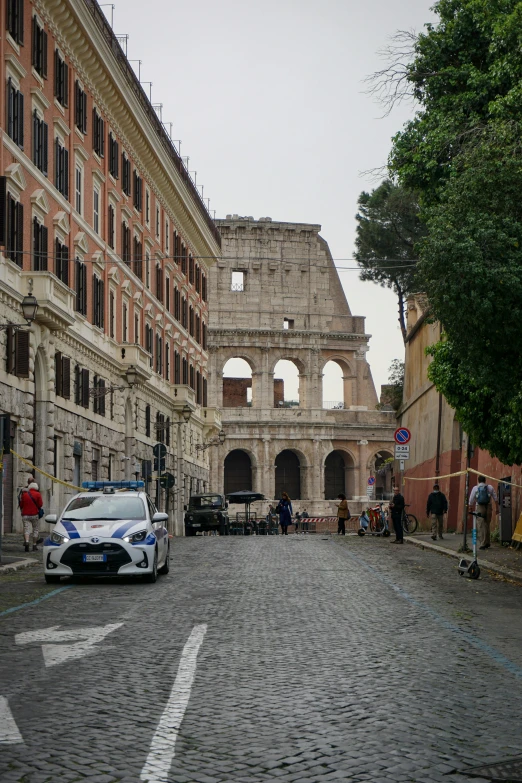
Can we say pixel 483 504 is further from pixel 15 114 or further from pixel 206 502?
pixel 206 502

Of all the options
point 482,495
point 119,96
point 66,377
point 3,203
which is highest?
point 119,96

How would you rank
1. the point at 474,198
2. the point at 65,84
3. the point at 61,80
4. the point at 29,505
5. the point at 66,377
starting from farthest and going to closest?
the point at 65,84, the point at 61,80, the point at 66,377, the point at 29,505, the point at 474,198

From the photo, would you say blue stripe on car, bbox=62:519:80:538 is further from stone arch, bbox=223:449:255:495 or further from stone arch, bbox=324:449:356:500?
stone arch, bbox=324:449:356:500

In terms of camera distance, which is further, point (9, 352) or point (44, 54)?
point (44, 54)

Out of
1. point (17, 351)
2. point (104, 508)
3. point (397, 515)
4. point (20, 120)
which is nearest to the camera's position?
point (104, 508)

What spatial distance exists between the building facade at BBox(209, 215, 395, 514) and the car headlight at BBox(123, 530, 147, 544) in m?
58.6

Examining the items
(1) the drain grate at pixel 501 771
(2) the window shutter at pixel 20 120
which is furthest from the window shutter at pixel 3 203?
(1) the drain grate at pixel 501 771

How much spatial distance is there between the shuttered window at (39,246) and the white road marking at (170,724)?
23.1 m

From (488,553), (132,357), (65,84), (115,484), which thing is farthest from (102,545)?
(132,357)

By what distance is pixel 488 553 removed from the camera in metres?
26.1

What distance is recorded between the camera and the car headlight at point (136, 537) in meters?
17.2

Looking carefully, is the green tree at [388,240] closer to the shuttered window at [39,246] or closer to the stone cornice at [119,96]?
the stone cornice at [119,96]

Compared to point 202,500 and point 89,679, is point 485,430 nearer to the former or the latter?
point 89,679

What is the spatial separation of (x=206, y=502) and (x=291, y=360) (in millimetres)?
31135
